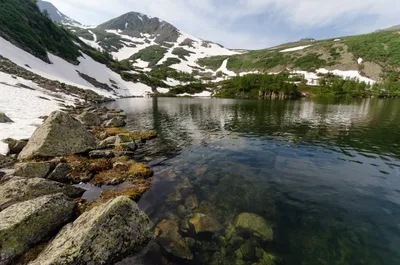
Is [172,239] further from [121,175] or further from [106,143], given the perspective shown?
[106,143]

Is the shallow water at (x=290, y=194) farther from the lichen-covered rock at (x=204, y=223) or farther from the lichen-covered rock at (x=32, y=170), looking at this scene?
the lichen-covered rock at (x=32, y=170)

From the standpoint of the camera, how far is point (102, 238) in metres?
8.38

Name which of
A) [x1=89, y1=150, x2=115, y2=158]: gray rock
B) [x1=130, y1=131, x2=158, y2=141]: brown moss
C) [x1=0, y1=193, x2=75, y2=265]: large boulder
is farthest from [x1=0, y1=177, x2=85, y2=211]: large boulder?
[x1=130, y1=131, x2=158, y2=141]: brown moss

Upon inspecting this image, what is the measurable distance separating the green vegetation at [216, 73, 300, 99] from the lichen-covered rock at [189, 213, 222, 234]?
156 m

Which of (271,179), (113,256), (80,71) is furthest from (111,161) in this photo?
(80,71)

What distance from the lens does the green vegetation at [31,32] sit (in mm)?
99875

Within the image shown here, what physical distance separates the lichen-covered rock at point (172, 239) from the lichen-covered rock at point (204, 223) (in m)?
1.06

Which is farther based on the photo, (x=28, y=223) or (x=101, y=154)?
(x=101, y=154)

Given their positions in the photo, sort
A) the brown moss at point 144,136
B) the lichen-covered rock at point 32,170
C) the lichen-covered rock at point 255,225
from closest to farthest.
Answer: the lichen-covered rock at point 255,225
the lichen-covered rock at point 32,170
the brown moss at point 144,136

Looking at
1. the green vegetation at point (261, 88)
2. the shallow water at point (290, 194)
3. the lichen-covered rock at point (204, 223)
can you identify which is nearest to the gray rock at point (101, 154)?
the shallow water at point (290, 194)

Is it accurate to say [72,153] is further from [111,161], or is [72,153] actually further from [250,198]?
[250,198]

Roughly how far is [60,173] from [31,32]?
5608 inches

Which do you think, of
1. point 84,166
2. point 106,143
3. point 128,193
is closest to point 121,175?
point 128,193

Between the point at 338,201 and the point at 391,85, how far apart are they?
233259mm
